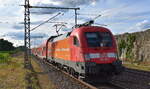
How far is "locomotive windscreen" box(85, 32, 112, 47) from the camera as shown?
50.0 feet

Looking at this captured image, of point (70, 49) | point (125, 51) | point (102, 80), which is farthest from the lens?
point (125, 51)

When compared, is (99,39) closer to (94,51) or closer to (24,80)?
(94,51)

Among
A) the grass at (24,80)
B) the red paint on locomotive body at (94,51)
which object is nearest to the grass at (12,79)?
the grass at (24,80)

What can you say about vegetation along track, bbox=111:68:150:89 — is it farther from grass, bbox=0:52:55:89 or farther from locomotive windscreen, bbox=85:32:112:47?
grass, bbox=0:52:55:89

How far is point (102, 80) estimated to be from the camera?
1495 cm

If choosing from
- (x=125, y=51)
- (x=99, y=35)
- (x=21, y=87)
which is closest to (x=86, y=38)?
(x=99, y=35)

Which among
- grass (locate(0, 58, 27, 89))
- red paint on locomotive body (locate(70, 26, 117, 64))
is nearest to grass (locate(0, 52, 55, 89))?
grass (locate(0, 58, 27, 89))

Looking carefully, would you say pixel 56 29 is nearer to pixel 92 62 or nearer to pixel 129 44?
pixel 129 44

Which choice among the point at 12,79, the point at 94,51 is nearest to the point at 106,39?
the point at 94,51

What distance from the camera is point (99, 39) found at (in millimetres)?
15453

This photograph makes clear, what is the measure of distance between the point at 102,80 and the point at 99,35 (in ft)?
8.34

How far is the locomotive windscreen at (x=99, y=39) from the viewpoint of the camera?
1525cm

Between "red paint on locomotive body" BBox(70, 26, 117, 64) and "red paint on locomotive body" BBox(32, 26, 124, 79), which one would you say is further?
"red paint on locomotive body" BBox(70, 26, 117, 64)

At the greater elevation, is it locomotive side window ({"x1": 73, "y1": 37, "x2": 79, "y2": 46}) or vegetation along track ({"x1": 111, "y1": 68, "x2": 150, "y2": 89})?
locomotive side window ({"x1": 73, "y1": 37, "x2": 79, "y2": 46})
